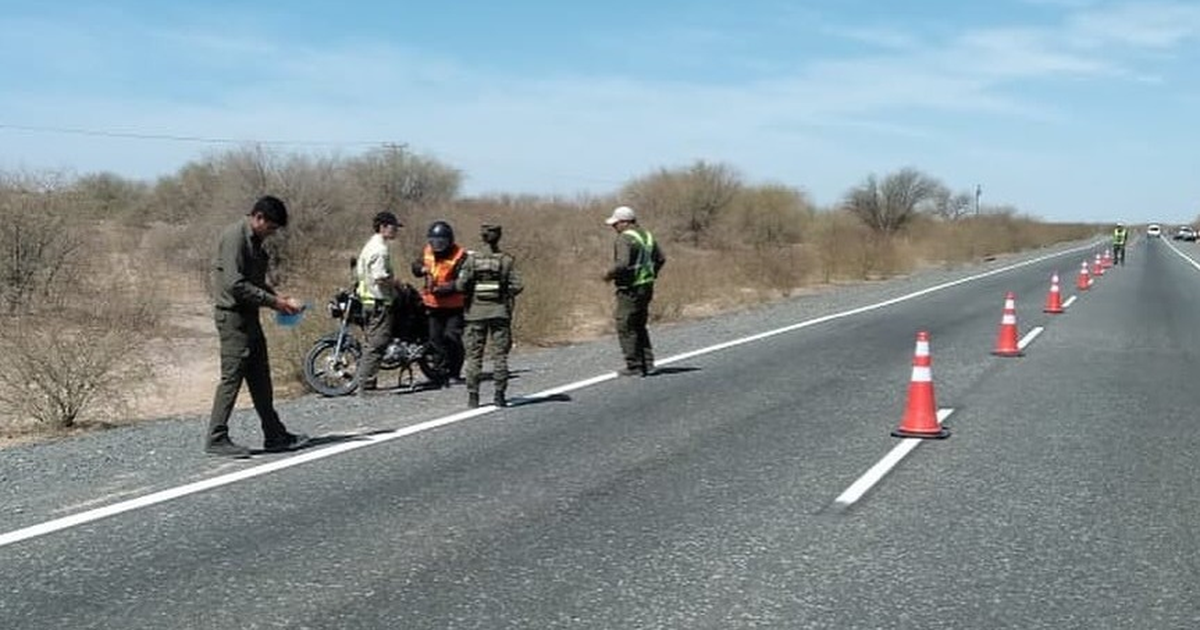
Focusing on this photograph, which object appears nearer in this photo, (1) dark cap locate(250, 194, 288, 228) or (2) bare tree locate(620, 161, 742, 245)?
(1) dark cap locate(250, 194, 288, 228)

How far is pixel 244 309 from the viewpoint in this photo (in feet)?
30.7

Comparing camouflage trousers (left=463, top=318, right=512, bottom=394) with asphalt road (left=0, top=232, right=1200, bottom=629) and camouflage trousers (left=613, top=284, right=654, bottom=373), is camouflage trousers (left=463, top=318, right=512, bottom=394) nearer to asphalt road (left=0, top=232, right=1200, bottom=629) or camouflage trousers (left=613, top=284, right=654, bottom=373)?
asphalt road (left=0, top=232, right=1200, bottom=629)

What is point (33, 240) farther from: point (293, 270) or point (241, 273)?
point (241, 273)

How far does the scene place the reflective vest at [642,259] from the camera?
14562 mm

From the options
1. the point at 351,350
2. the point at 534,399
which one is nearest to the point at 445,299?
the point at 351,350

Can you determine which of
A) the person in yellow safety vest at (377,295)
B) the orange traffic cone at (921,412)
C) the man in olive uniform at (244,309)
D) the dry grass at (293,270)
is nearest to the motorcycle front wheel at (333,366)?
the person in yellow safety vest at (377,295)

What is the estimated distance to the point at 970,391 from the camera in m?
13.6

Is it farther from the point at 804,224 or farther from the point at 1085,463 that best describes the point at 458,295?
the point at 804,224

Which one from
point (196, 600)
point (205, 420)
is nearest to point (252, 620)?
point (196, 600)

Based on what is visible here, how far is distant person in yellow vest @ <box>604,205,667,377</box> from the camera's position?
1449 cm

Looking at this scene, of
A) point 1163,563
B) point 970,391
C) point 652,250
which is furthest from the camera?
point 652,250

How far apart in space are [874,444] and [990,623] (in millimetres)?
4669

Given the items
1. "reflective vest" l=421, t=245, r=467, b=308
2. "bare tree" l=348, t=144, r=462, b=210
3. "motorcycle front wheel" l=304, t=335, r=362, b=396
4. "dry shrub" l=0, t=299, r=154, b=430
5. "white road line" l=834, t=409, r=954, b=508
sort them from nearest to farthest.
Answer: "white road line" l=834, t=409, r=954, b=508, "dry shrub" l=0, t=299, r=154, b=430, "motorcycle front wheel" l=304, t=335, r=362, b=396, "reflective vest" l=421, t=245, r=467, b=308, "bare tree" l=348, t=144, r=462, b=210

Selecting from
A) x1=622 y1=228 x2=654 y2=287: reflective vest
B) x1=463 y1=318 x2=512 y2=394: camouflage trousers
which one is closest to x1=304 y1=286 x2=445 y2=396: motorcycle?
x1=463 y1=318 x2=512 y2=394: camouflage trousers
